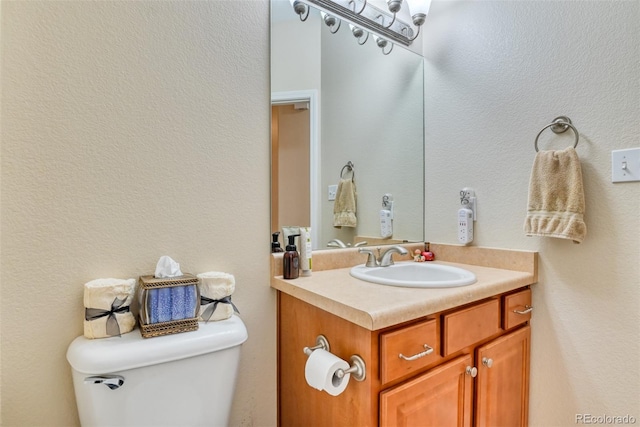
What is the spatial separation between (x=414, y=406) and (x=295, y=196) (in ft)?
2.74

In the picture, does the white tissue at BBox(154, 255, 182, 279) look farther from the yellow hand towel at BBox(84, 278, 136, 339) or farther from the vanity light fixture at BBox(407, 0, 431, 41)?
the vanity light fixture at BBox(407, 0, 431, 41)

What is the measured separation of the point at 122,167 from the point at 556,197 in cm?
148

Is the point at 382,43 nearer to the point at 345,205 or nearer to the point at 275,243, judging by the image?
the point at 345,205

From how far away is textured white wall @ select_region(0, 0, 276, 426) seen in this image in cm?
82

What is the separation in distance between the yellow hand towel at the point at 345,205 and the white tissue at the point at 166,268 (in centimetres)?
73

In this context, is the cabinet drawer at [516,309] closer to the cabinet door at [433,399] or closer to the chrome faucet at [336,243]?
the cabinet door at [433,399]

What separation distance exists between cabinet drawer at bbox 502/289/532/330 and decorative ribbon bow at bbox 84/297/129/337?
127cm

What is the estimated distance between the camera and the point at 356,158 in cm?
158

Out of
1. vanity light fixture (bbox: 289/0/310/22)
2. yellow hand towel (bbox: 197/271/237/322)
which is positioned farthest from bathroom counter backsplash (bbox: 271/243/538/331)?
vanity light fixture (bbox: 289/0/310/22)

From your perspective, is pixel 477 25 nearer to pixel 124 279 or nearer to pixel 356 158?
pixel 356 158

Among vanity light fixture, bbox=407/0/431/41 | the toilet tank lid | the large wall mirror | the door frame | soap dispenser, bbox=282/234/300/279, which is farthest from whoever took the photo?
vanity light fixture, bbox=407/0/431/41

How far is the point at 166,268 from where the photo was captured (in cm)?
94

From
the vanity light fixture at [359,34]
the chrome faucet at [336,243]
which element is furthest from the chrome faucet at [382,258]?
the vanity light fixture at [359,34]

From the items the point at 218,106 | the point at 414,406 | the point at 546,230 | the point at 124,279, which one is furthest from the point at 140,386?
the point at 546,230
